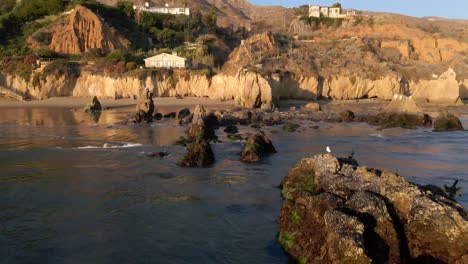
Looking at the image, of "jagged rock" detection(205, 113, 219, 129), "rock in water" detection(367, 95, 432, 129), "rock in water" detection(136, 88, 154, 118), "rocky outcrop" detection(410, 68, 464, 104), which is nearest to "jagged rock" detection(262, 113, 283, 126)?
"jagged rock" detection(205, 113, 219, 129)

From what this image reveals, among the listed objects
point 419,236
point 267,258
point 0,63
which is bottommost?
point 267,258

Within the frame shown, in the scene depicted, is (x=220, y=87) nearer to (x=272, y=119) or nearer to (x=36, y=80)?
(x=272, y=119)

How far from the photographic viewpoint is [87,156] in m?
23.7

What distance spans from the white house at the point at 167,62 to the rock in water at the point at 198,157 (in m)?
44.9

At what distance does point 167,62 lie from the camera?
6569 centimetres

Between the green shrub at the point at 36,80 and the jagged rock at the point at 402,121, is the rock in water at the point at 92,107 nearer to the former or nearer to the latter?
the green shrub at the point at 36,80

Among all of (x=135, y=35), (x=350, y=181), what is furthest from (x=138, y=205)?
(x=135, y=35)

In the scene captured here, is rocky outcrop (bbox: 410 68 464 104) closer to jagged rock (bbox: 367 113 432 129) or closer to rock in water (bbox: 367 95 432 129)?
rock in water (bbox: 367 95 432 129)

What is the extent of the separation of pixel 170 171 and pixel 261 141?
5.97m

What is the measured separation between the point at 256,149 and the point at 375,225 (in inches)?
527

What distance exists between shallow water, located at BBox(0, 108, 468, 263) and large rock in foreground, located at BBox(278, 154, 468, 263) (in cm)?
A: 95

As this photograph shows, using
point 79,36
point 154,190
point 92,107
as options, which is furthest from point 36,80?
point 154,190

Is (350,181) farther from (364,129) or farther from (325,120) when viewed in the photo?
(325,120)

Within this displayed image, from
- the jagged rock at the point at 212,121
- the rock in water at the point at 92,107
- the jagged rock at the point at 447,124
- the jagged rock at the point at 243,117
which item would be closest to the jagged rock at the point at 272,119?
the jagged rock at the point at 243,117
